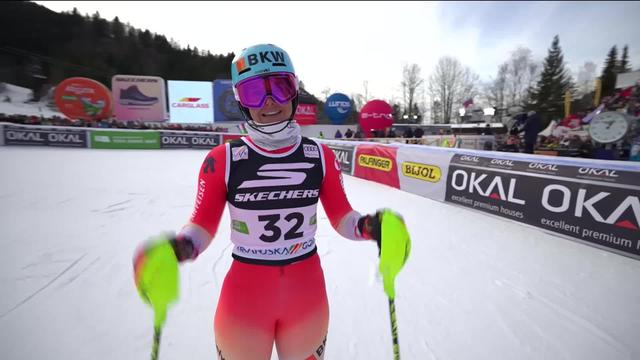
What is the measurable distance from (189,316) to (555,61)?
189ft

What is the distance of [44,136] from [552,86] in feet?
187

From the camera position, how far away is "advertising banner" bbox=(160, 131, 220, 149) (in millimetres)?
18203

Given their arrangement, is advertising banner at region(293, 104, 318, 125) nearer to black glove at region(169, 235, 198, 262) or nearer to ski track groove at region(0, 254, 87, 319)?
ski track groove at region(0, 254, 87, 319)

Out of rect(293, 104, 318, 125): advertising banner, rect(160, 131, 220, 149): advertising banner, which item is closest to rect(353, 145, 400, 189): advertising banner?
rect(160, 131, 220, 149): advertising banner

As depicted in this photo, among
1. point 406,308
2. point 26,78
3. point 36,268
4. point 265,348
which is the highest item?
point 26,78

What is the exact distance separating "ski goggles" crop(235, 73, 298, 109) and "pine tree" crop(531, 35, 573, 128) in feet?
160

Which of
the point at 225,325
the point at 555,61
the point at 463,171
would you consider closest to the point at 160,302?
Answer: the point at 225,325

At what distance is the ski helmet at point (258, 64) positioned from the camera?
1.49 meters

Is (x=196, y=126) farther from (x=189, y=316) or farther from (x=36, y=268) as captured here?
(x=189, y=316)

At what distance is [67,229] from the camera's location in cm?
469

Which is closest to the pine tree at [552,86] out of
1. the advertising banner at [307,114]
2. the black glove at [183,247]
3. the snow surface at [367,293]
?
the advertising banner at [307,114]

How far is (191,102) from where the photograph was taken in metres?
24.3

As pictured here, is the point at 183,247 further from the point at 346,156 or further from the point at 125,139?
the point at 125,139

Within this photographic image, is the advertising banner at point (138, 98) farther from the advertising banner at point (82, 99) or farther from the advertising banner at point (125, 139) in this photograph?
the advertising banner at point (125, 139)
